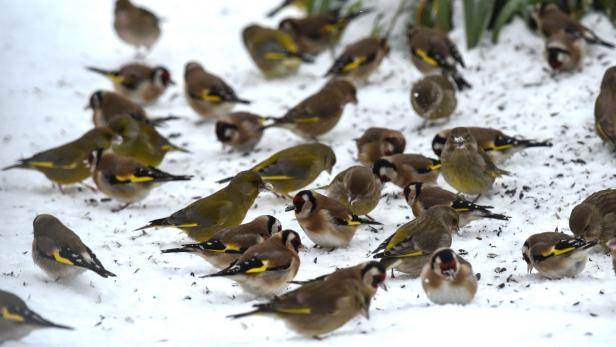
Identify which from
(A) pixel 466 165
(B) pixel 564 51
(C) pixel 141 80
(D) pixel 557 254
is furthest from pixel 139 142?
(D) pixel 557 254

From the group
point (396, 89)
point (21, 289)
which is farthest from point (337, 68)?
point (21, 289)

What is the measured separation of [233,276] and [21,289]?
55.0 inches

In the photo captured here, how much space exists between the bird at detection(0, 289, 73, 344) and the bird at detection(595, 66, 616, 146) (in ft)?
16.8

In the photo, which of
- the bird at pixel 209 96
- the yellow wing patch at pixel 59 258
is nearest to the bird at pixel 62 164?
the bird at pixel 209 96

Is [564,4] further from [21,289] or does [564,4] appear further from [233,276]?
[21,289]

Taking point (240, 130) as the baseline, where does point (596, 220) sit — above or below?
above

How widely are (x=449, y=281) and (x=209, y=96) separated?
5.51 meters

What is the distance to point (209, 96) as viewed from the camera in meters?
10.7

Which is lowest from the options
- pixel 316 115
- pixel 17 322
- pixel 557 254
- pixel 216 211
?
pixel 316 115

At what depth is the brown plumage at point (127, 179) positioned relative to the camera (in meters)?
8.50

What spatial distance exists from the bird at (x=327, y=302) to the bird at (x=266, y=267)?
64 centimetres

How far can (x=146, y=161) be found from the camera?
9.62 m

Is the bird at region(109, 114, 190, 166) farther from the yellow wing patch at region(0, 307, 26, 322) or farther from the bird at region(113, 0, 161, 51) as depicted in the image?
the yellow wing patch at region(0, 307, 26, 322)

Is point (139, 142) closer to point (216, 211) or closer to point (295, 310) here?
point (216, 211)
